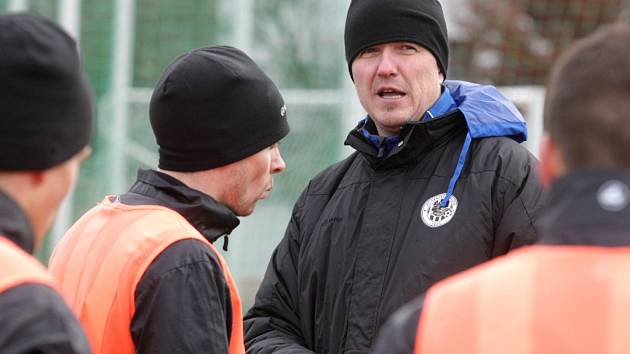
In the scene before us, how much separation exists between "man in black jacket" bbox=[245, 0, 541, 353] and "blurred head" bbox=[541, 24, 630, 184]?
1.42 meters

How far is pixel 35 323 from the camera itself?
2076mm

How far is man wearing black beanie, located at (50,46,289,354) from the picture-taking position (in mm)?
2889

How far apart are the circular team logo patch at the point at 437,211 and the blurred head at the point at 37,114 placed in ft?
4.72

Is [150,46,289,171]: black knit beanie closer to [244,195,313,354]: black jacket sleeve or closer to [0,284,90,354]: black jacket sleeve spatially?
[244,195,313,354]: black jacket sleeve

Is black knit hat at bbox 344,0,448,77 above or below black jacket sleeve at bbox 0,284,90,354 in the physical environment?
above

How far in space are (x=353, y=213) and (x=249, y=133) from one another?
0.60m

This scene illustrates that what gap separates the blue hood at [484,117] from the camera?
3.65m

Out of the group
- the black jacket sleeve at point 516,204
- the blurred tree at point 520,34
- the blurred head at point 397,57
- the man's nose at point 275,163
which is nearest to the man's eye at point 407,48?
the blurred head at point 397,57

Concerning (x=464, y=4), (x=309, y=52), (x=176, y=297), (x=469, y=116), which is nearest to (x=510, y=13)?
(x=464, y=4)

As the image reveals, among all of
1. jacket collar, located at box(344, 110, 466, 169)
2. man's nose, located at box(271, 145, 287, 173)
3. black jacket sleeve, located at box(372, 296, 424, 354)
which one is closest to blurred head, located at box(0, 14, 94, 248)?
black jacket sleeve, located at box(372, 296, 424, 354)

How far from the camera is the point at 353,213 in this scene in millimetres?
3797

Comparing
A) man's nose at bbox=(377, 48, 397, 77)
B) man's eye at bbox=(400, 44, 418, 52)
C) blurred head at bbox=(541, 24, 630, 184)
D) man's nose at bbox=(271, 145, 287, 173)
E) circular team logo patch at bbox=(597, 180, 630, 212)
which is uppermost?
blurred head at bbox=(541, 24, 630, 184)

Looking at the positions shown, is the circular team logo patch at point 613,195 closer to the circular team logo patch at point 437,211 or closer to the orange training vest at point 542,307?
the orange training vest at point 542,307

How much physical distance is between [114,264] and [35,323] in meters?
0.88
